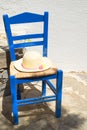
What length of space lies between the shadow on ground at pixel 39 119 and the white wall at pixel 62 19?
1217mm

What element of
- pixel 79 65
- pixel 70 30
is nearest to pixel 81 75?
pixel 79 65

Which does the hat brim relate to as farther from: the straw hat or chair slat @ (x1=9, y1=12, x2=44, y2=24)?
chair slat @ (x1=9, y1=12, x2=44, y2=24)

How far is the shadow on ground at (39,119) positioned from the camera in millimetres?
3205

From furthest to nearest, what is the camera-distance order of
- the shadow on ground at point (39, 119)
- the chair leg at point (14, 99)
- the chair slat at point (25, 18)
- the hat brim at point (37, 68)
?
the chair slat at point (25, 18) → the shadow on ground at point (39, 119) → the hat brim at point (37, 68) → the chair leg at point (14, 99)

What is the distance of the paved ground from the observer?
10.6ft

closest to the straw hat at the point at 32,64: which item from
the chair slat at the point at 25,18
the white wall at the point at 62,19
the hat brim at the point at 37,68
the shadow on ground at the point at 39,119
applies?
the hat brim at the point at 37,68

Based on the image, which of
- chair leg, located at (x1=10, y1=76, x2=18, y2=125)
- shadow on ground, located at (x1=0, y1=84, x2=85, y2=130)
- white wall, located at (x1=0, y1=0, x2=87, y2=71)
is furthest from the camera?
white wall, located at (x1=0, y1=0, x2=87, y2=71)

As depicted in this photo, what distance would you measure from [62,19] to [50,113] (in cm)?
159

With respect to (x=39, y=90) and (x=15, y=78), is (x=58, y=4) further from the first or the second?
(x=15, y=78)

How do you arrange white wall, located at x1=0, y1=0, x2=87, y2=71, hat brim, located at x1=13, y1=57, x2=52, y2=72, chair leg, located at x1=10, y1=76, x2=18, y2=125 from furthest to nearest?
white wall, located at x1=0, y1=0, x2=87, y2=71 → hat brim, located at x1=13, y1=57, x2=52, y2=72 → chair leg, located at x1=10, y1=76, x2=18, y2=125

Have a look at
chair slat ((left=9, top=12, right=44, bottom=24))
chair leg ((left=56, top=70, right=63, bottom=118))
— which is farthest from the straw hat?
chair slat ((left=9, top=12, right=44, bottom=24))

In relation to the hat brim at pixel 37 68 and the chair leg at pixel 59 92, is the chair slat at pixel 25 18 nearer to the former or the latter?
the hat brim at pixel 37 68

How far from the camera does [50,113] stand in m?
3.45

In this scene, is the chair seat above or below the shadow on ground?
above
